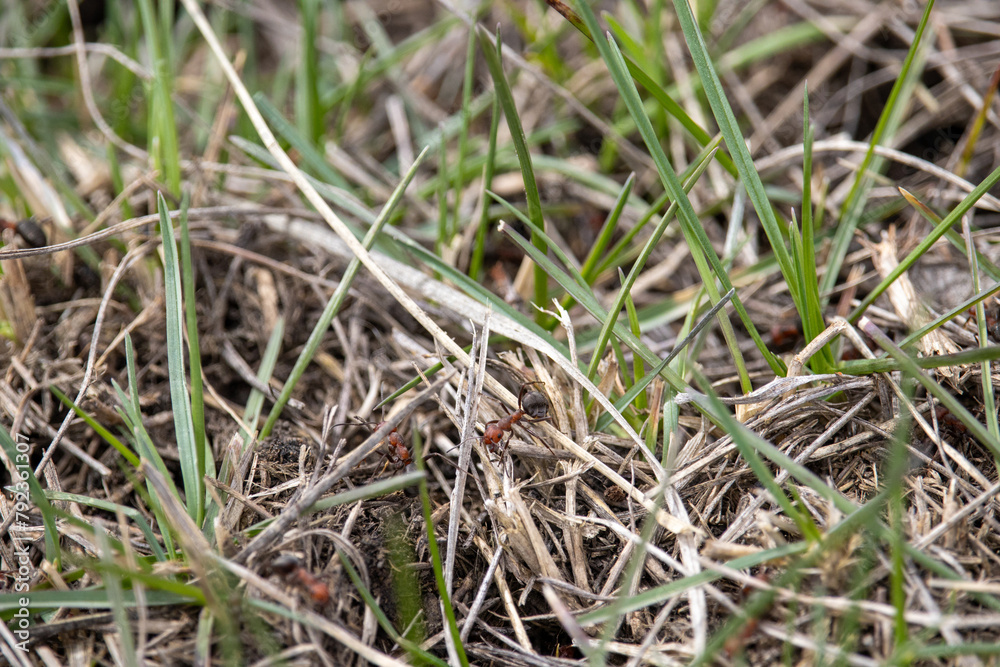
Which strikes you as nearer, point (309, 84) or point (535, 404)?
point (535, 404)

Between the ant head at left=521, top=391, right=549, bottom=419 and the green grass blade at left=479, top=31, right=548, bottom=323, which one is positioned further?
the ant head at left=521, top=391, right=549, bottom=419

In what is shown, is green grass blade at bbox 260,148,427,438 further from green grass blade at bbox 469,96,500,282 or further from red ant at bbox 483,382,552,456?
red ant at bbox 483,382,552,456

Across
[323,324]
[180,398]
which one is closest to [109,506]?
[180,398]

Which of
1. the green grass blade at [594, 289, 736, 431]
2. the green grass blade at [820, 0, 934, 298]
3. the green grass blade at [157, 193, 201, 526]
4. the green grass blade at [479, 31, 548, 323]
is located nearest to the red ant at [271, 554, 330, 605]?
the green grass blade at [157, 193, 201, 526]

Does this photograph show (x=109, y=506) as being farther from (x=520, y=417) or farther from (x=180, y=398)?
(x=520, y=417)

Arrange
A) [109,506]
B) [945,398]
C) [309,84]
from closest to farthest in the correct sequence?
[945,398] → [109,506] → [309,84]

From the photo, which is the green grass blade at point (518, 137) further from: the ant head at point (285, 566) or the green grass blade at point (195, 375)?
the ant head at point (285, 566)

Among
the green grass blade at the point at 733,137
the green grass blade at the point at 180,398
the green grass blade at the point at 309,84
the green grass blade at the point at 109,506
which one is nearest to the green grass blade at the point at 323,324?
the green grass blade at the point at 180,398
